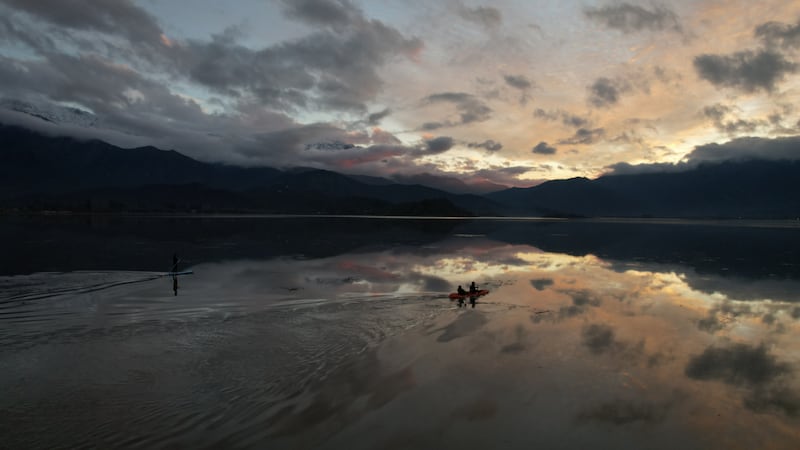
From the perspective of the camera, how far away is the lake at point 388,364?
1056 centimetres

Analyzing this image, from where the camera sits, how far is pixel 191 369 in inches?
544

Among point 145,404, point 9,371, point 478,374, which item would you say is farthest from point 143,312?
point 478,374

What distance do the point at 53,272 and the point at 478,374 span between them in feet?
114

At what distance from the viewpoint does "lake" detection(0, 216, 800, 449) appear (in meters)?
10.6

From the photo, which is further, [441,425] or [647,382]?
[647,382]

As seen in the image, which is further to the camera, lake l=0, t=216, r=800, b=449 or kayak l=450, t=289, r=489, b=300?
kayak l=450, t=289, r=489, b=300

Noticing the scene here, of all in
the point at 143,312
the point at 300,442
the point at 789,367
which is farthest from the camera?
the point at 143,312

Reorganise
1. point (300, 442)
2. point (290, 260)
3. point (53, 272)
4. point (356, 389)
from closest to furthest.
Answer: point (300, 442) → point (356, 389) → point (53, 272) → point (290, 260)

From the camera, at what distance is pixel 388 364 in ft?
49.9

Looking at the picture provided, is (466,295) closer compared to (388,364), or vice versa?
(388,364)

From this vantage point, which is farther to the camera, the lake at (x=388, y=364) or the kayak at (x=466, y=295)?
the kayak at (x=466, y=295)

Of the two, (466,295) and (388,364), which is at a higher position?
(466,295)

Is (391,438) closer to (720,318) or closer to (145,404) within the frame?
(145,404)

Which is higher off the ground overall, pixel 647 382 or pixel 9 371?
pixel 9 371
